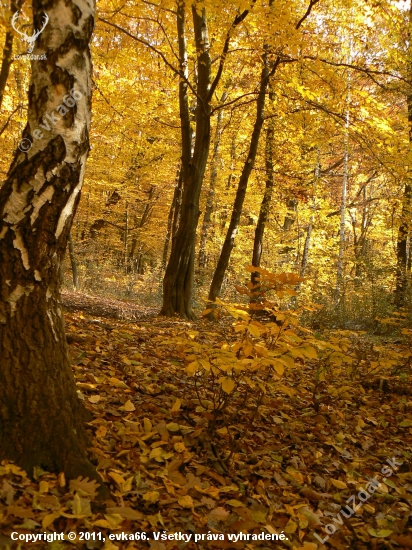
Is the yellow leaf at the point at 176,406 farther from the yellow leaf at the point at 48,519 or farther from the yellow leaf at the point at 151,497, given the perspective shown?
the yellow leaf at the point at 48,519

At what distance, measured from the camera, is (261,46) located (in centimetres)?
799

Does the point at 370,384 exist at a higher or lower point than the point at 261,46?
lower

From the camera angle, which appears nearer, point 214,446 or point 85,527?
point 85,527

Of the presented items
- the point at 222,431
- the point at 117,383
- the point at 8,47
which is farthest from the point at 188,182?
Result: the point at 222,431

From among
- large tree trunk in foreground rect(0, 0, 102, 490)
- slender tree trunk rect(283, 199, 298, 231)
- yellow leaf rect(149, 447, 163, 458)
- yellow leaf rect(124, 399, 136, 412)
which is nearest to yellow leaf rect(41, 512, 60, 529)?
large tree trunk in foreground rect(0, 0, 102, 490)

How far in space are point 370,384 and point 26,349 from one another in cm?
437

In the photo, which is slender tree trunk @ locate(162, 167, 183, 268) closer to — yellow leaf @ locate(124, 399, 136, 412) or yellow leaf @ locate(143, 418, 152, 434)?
yellow leaf @ locate(124, 399, 136, 412)

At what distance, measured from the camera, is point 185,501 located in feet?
7.52

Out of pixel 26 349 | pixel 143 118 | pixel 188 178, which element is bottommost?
pixel 26 349

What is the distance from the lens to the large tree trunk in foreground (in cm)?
218

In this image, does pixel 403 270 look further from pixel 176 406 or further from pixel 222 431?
pixel 176 406

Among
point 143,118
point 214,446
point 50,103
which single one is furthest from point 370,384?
point 143,118

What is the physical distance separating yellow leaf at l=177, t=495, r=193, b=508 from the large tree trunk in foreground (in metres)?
0.50

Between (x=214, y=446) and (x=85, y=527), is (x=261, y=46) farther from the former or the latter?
(x=85, y=527)
